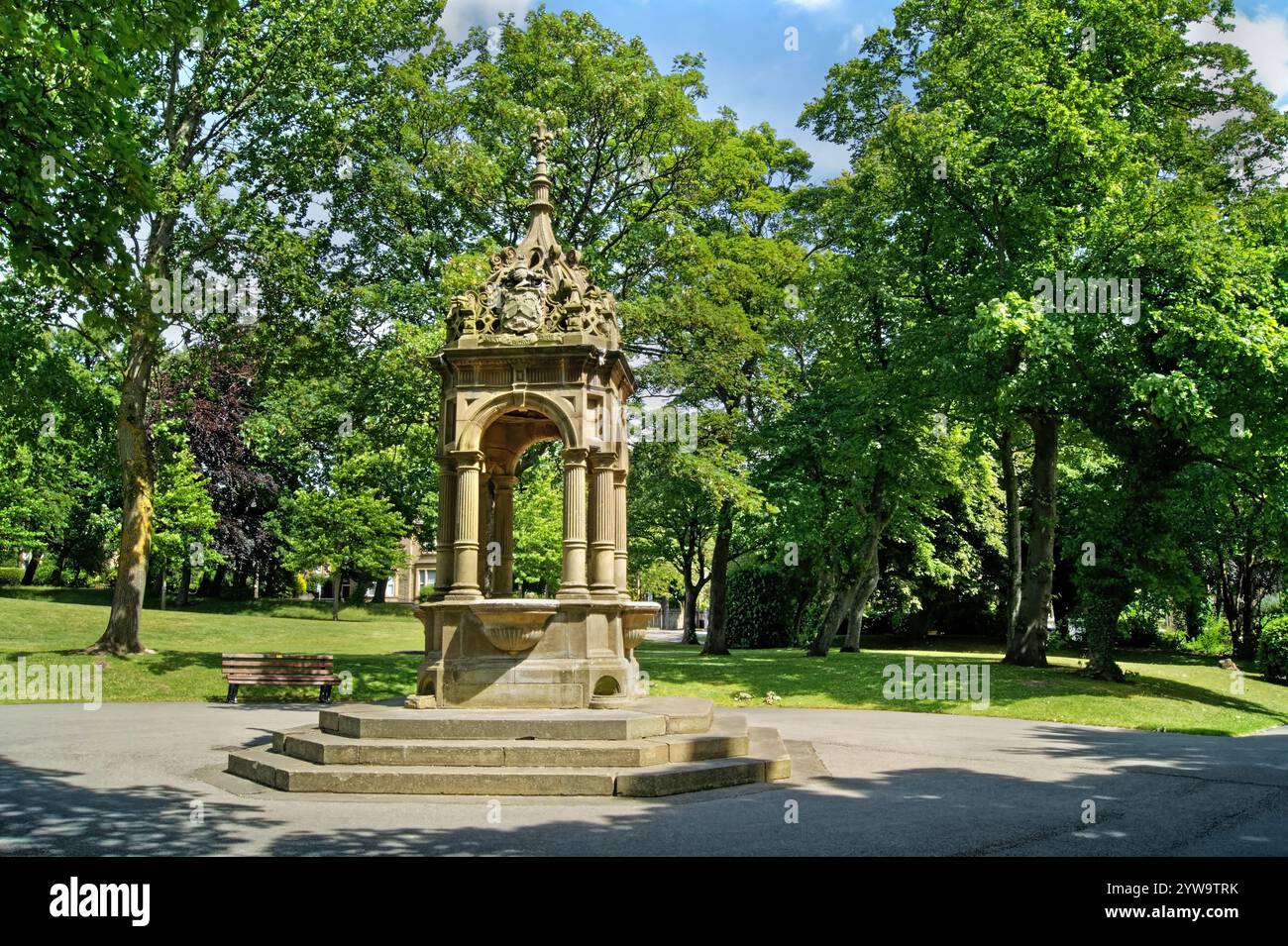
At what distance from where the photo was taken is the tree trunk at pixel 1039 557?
955 inches

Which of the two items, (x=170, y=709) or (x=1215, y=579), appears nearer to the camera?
(x=170, y=709)

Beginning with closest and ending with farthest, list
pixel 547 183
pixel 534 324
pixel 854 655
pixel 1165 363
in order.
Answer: pixel 534 324, pixel 547 183, pixel 1165 363, pixel 854 655

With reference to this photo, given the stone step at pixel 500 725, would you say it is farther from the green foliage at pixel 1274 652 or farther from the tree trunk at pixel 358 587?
the tree trunk at pixel 358 587

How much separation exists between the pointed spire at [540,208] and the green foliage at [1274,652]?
2456cm

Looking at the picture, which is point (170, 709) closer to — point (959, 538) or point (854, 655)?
point (854, 655)

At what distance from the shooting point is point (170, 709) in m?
17.9

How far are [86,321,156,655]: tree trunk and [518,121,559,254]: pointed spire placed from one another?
1304cm

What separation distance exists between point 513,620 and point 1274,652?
24.7 meters

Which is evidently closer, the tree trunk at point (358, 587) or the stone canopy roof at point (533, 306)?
the stone canopy roof at point (533, 306)

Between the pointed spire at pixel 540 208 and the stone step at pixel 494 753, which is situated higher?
the pointed spire at pixel 540 208

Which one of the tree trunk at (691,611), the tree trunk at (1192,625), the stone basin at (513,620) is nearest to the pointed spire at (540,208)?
the stone basin at (513,620)

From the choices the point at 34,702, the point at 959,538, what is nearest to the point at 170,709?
the point at 34,702

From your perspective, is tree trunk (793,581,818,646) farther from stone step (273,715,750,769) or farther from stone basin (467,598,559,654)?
stone step (273,715,750,769)

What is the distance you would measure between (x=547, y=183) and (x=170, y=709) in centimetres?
1227
